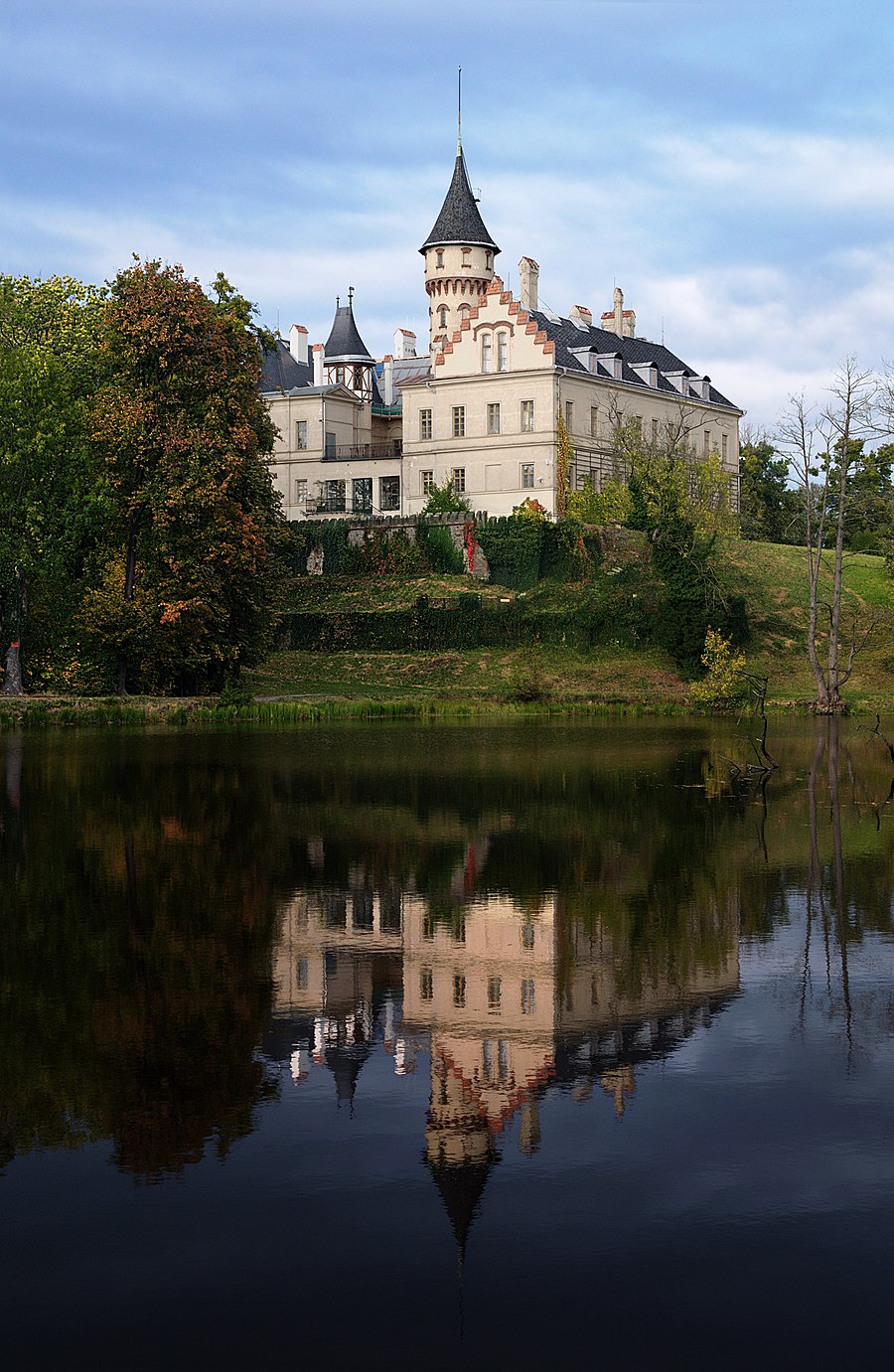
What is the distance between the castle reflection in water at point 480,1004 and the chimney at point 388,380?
298 feet

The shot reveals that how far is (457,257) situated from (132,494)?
4342cm

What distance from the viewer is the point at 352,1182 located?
7285 millimetres

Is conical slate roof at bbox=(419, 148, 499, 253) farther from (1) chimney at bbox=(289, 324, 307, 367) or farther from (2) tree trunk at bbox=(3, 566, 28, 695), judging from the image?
(2) tree trunk at bbox=(3, 566, 28, 695)

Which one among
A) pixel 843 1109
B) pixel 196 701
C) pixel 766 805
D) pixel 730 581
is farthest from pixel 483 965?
pixel 730 581

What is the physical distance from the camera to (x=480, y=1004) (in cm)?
1059

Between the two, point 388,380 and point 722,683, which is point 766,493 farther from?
point 722,683

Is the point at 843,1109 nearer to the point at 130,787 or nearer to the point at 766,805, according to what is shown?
the point at 766,805

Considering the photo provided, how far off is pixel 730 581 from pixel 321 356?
3643cm

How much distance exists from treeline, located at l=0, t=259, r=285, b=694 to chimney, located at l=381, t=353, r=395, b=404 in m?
50.1

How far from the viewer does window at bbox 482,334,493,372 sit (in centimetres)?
8288

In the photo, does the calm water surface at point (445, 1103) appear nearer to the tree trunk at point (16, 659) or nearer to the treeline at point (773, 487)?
the tree trunk at point (16, 659)

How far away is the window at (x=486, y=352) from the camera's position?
82875 millimetres

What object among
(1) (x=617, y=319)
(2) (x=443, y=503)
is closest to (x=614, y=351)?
(1) (x=617, y=319)

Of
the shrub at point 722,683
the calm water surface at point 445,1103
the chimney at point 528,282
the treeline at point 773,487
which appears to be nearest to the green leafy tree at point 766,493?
the treeline at point 773,487
